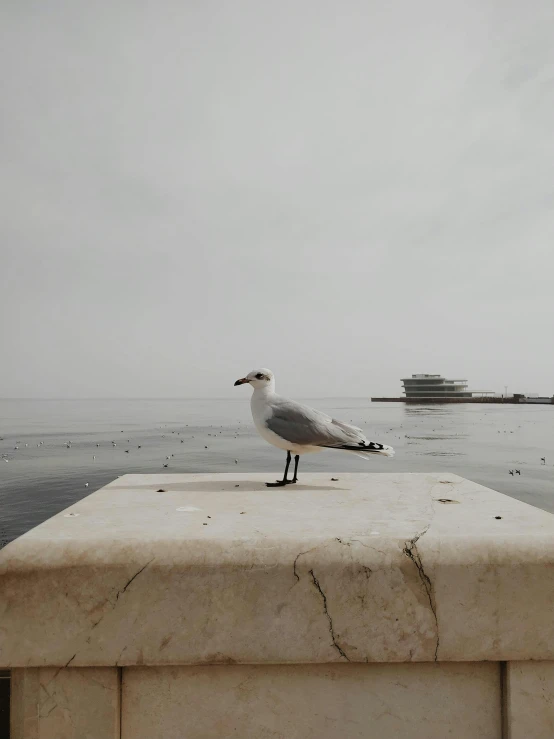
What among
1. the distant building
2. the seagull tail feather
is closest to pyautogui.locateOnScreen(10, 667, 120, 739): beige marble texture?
the seagull tail feather

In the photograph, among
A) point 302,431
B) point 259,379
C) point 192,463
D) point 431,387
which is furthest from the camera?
point 431,387

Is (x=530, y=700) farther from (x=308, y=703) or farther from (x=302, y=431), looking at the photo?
(x=302, y=431)

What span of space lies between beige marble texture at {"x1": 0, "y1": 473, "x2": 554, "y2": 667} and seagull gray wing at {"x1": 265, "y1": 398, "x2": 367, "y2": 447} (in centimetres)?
227

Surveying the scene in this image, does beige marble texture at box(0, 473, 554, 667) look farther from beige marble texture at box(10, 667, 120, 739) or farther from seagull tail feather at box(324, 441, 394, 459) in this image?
seagull tail feather at box(324, 441, 394, 459)

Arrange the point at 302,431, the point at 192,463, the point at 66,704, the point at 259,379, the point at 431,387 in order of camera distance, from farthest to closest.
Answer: the point at 431,387, the point at 192,463, the point at 259,379, the point at 302,431, the point at 66,704

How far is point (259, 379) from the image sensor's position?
4820 mm

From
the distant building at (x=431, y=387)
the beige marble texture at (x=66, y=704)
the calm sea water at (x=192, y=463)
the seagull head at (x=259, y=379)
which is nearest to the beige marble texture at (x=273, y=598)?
the beige marble texture at (x=66, y=704)

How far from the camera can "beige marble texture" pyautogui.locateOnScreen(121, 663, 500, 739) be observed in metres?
2.03

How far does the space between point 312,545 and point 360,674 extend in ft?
1.91

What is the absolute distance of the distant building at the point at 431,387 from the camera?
419ft

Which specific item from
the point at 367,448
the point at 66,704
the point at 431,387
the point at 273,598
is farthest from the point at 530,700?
the point at 431,387

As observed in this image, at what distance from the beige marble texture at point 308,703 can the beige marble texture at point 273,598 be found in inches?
4.2

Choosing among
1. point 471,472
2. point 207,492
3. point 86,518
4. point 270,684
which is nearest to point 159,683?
point 270,684

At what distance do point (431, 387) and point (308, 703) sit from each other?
435ft
